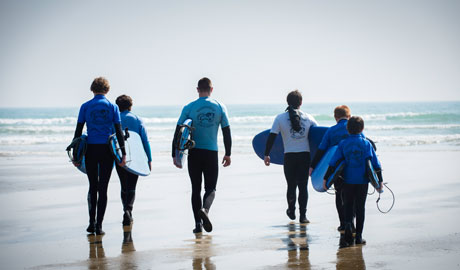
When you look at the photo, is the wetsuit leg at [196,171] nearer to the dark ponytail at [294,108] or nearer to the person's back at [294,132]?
the person's back at [294,132]

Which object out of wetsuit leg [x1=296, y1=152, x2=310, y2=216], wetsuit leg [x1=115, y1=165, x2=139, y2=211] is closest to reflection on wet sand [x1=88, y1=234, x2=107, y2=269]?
wetsuit leg [x1=115, y1=165, x2=139, y2=211]

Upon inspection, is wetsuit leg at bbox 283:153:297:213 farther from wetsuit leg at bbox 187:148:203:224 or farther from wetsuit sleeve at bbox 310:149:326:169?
wetsuit leg at bbox 187:148:203:224

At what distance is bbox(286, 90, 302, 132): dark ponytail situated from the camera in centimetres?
675

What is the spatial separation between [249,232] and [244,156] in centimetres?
1068

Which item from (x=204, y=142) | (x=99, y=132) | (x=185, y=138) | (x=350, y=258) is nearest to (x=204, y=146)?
(x=204, y=142)

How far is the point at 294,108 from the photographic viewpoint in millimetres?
6848

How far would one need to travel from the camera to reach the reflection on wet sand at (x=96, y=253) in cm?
484

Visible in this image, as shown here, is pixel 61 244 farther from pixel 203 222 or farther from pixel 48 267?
pixel 203 222

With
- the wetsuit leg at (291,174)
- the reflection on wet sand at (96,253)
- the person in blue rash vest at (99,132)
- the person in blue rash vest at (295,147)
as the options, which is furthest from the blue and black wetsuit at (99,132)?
the wetsuit leg at (291,174)

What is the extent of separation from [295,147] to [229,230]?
128 cm

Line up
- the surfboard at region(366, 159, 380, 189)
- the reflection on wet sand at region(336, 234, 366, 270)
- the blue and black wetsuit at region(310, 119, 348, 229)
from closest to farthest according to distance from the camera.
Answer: the reflection on wet sand at region(336, 234, 366, 270) < the surfboard at region(366, 159, 380, 189) < the blue and black wetsuit at region(310, 119, 348, 229)

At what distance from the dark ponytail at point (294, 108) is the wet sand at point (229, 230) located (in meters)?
1.15

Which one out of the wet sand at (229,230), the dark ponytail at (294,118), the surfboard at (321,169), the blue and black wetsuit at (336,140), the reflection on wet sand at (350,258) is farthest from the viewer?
the dark ponytail at (294,118)

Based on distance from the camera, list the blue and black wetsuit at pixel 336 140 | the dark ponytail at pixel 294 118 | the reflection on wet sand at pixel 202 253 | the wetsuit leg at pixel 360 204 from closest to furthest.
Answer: the reflection on wet sand at pixel 202 253
the wetsuit leg at pixel 360 204
the blue and black wetsuit at pixel 336 140
the dark ponytail at pixel 294 118
